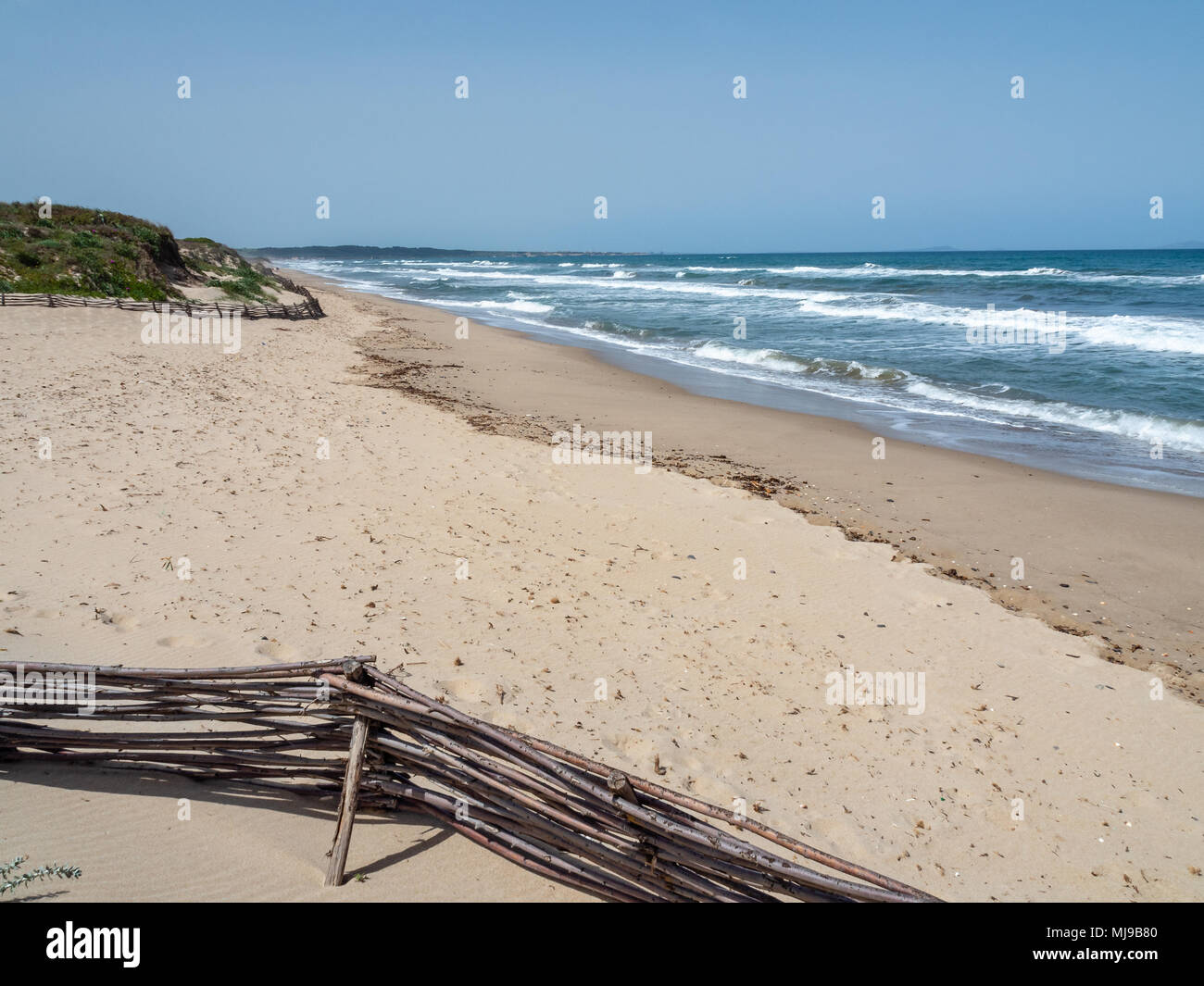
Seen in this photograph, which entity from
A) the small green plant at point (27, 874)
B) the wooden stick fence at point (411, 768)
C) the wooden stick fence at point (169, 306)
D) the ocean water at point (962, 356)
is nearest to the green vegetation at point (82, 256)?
the wooden stick fence at point (169, 306)

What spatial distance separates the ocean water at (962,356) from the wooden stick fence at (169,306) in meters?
7.93

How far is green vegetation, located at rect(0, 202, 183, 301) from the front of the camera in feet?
59.2

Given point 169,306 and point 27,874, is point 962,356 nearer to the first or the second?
point 169,306

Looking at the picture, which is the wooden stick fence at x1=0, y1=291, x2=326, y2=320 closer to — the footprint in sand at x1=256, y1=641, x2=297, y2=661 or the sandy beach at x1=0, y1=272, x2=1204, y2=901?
the sandy beach at x1=0, y1=272, x2=1204, y2=901

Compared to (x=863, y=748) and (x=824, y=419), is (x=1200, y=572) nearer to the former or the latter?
(x=863, y=748)

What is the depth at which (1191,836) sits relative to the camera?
148 inches

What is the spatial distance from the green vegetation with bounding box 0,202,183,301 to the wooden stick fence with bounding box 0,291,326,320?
964 millimetres

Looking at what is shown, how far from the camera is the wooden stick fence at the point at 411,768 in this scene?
2711mm

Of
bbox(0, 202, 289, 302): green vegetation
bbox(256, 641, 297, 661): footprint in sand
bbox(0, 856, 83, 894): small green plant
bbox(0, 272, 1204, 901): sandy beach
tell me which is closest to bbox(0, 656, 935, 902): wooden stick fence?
bbox(0, 272, 1204, 901): sandy beach

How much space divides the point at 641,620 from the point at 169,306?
57.4 feet

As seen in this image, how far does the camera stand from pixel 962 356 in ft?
63.0

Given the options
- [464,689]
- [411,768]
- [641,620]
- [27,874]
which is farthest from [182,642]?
[641,620]
